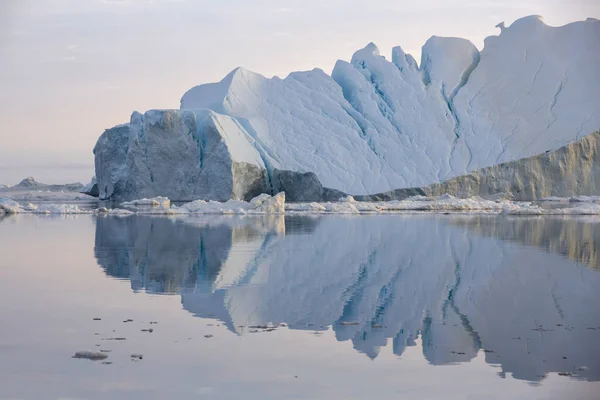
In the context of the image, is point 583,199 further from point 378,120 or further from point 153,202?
point 153,202

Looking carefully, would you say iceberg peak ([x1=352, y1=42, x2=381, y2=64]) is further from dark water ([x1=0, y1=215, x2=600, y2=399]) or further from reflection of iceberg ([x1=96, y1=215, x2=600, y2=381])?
dark water ([x1=0, y1=215, x2=600, y2=399])

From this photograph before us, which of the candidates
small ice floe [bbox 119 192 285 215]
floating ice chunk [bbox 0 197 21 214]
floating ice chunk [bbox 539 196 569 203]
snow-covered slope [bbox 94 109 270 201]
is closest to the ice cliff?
snow-covered slope [bbox 94 109 270 201]

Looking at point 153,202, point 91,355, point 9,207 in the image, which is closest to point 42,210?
point 9,207

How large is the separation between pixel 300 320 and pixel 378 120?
64.4ft

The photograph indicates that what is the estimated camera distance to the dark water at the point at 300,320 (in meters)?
3.68

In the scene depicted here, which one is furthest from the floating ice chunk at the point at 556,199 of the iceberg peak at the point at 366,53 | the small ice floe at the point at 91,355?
the small ice floe at the point at 91,355

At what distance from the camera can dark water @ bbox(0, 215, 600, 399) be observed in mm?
3676

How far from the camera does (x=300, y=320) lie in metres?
5.09

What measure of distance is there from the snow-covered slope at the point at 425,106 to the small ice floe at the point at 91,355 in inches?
742

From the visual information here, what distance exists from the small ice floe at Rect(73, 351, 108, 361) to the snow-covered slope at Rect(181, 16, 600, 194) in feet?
61.8

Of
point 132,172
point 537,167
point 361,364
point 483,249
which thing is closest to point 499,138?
point 537,167

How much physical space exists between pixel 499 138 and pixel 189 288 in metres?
19.1

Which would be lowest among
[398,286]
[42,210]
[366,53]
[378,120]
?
[398,286]

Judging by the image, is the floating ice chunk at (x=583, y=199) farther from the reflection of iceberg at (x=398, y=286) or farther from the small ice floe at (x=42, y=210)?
the small ice floe at (x=42, y=210)
